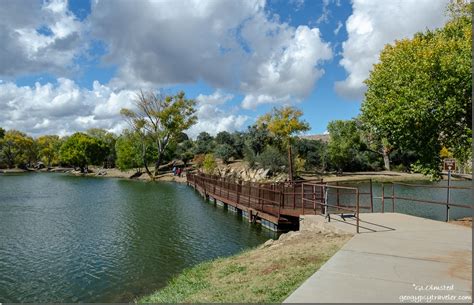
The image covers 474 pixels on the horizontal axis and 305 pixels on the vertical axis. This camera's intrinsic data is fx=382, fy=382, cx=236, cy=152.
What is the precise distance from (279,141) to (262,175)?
480 inches

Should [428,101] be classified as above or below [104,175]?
above

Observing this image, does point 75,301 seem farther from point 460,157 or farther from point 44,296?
point 460,157

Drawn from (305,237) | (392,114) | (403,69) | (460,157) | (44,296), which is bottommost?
(44,296)

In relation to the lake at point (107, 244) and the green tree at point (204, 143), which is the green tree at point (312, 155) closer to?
the green tree at point (204, 143)

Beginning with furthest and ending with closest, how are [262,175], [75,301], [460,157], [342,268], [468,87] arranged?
[262,175]
[460,157]
[468,87]
[75,301]
[342,268]

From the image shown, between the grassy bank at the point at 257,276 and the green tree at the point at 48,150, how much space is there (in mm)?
104697

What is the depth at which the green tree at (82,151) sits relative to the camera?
84.0 meters

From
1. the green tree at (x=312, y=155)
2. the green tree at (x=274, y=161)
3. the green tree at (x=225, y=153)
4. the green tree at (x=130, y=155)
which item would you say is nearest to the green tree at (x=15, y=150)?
the green tree at (x=130, y=155)

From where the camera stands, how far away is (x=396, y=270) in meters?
7.38

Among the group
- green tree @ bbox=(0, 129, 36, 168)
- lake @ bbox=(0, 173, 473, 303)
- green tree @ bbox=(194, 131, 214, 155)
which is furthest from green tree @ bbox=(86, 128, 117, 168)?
lake @ bbox=(0, 173, 473, 303)

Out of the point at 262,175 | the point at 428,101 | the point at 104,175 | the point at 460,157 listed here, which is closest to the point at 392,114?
the point at 428,101

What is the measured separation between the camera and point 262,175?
161 ft

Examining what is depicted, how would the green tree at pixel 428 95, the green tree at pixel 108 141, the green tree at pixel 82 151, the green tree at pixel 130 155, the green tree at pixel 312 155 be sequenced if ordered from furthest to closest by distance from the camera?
→ the green tree at pixel 108 141, the green tree at pixel 82 151, the green tree at pixel 130 155, the green tree at pixel 312 155, the green tree at pixel 428 95

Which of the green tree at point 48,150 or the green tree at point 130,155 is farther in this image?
the green tree at point 48,150
